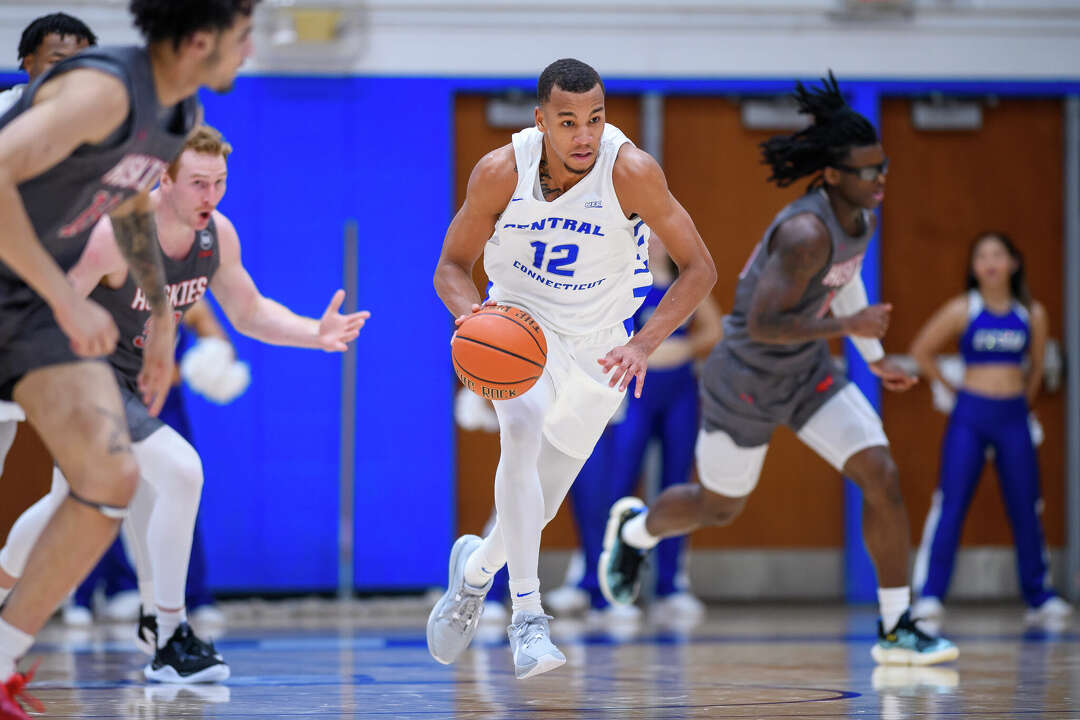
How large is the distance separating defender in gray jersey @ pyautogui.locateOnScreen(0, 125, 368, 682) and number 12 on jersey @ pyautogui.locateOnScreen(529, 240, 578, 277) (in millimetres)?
634

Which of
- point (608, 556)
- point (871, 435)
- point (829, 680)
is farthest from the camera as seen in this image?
point (608, 556)

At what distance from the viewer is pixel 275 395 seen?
8969mm

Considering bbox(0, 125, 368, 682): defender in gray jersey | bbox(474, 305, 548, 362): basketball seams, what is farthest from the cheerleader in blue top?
bbox(0, 125, 368, 682): defender in gray jersey

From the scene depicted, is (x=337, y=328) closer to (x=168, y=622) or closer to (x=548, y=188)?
(x=548, y=188)

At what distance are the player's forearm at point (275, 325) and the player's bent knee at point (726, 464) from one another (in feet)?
5.99

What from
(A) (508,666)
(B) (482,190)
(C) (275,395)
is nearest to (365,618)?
(C) (275,395)

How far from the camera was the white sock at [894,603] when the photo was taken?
17.7ft

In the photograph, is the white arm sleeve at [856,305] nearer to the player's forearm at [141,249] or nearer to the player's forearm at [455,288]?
the player's forearm at [455,288]

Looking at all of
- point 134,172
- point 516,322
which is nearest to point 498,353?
point 516,322

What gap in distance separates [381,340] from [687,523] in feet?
11.9

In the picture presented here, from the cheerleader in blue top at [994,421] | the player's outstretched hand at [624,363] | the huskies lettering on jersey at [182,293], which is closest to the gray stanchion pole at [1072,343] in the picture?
the cheerleader in blue top at [994,421]

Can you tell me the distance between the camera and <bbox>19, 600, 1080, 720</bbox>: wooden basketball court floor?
13.2 ft

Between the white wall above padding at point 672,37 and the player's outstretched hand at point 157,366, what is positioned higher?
the white wall above padding at point 672,37

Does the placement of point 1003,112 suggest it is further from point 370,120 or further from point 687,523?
point 687,523
